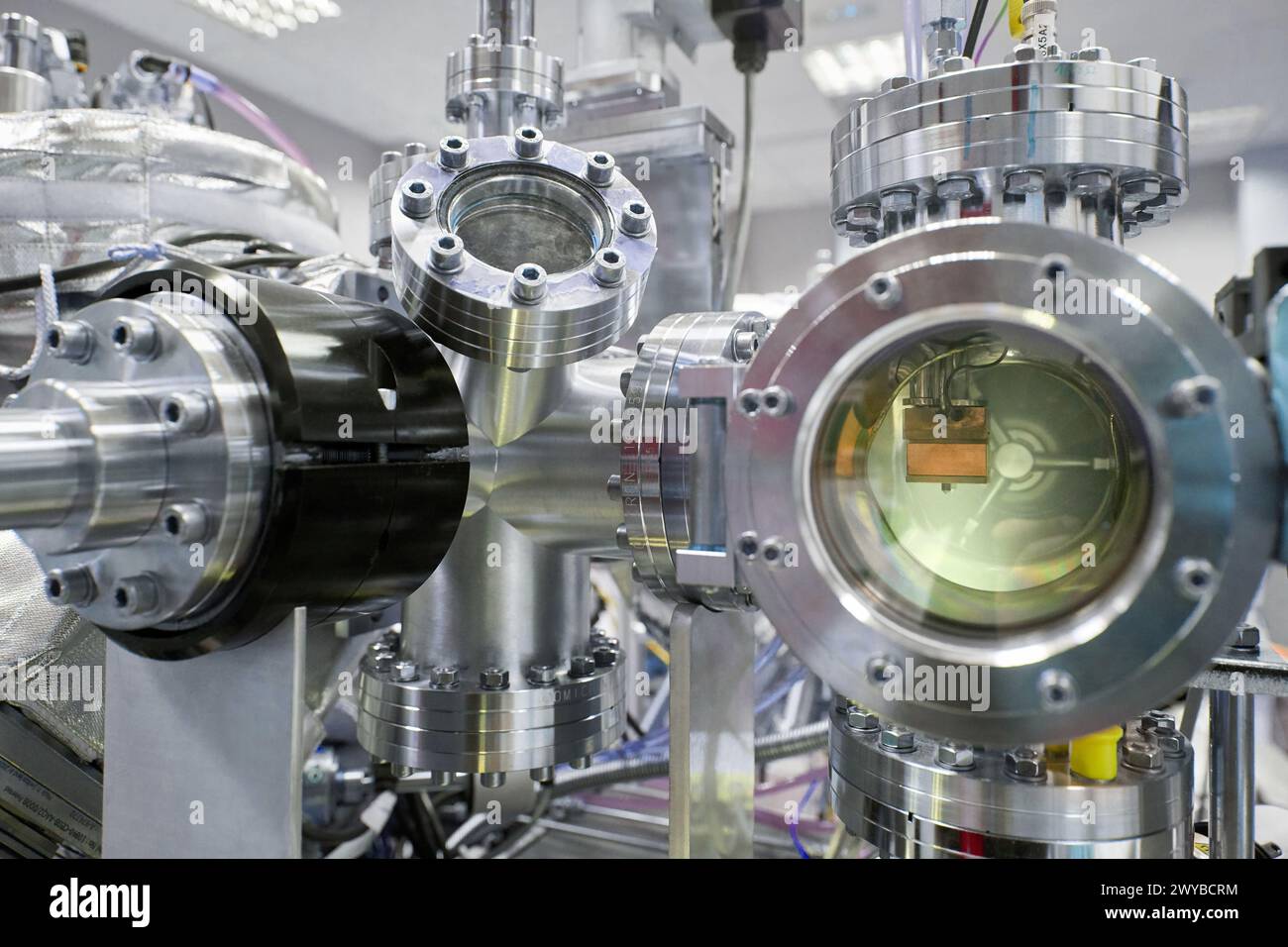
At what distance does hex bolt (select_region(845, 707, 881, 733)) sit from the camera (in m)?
0.62

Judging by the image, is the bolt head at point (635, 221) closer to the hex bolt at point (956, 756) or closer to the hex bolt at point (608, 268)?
the hex bolt at point (608, 268)

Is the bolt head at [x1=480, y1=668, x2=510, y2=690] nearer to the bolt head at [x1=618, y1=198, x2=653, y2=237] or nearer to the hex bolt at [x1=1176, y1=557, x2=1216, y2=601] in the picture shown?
the bolt head at [x1=618, y1=198, x2=653, y2=237]

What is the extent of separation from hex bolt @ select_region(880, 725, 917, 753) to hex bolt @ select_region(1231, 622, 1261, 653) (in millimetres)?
237

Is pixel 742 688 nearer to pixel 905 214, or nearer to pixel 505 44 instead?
pixel 905 214

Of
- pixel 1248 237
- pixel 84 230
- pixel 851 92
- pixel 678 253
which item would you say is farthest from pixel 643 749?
pixel 1248 237

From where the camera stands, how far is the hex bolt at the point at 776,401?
0.46 metres

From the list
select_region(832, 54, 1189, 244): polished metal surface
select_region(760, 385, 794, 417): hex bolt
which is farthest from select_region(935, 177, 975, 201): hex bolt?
select_region(760, 385, 794, 417): hex bolt

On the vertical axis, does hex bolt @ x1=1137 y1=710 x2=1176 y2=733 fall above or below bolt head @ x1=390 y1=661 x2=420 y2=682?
below

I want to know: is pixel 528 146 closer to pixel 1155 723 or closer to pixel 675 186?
pixel 675 186

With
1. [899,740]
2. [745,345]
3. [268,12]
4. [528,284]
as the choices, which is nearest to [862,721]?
[899,740]

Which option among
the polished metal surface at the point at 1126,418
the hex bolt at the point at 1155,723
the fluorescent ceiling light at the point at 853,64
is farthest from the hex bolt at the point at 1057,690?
the fluorescent ceiling light at the point at 853,64

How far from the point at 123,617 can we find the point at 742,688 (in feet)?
1.36

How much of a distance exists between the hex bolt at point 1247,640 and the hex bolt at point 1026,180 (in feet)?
1.10

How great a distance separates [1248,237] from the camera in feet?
12.2
